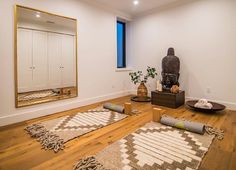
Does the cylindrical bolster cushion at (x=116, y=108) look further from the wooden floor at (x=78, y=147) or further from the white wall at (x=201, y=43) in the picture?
the white wall at (x=201, y=43)

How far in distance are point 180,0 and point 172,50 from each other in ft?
3.97

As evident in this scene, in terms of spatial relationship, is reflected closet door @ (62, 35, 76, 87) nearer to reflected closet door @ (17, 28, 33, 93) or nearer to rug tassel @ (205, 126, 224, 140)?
reflected closet door @ (17, 28, 33, 93)

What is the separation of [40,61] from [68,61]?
0.57 meters

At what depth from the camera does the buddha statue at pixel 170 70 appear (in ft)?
12.3

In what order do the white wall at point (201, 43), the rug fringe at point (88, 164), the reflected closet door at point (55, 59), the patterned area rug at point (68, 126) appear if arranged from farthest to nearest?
1. the white wall at point (201, 43)
2. the reflected closet door at point (55, 59)
3. the patterned area rug at point (68, 126)
4. the rug fringe at point (88, 164)

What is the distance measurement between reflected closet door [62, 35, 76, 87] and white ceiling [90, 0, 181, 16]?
126cm

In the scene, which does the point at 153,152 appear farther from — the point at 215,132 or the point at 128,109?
the point at 128,109

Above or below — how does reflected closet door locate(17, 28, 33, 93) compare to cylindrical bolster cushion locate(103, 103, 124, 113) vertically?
above

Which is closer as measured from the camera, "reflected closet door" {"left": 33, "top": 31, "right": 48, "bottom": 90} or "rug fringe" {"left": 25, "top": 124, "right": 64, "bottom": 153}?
"rug fringe" {"left": 25, "top": 124, "right": 64, "bottom": 153}

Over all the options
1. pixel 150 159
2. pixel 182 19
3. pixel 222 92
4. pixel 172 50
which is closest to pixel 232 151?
pixel 150 159

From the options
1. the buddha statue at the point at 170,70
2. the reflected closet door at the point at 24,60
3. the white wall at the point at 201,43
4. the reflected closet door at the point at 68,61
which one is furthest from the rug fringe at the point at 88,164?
the white wall at the point at 201,43

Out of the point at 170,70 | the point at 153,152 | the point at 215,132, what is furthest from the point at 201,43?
the point at 153,152

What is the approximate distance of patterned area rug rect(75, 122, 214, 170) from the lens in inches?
59.1

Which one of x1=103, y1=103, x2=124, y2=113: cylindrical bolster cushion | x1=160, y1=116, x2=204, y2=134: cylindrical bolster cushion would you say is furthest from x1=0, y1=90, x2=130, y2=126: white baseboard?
x1=160, y1=116, x2=204, y2=134: cylindrical bolster cushion
